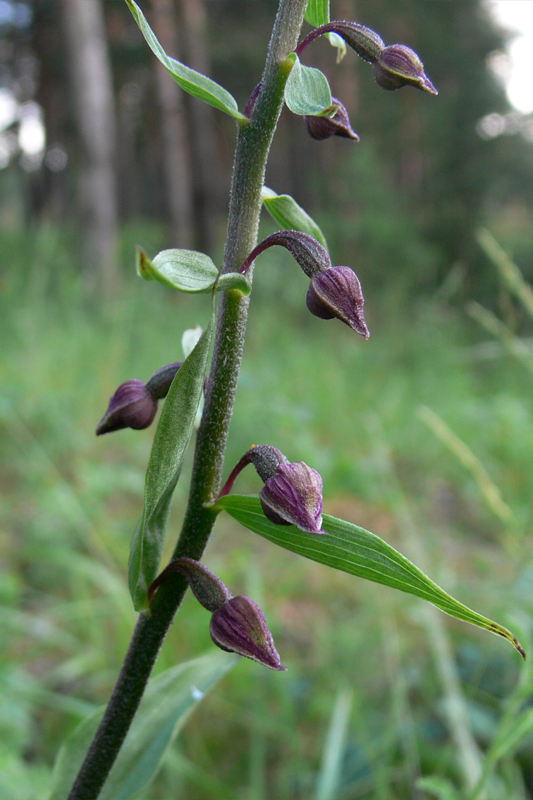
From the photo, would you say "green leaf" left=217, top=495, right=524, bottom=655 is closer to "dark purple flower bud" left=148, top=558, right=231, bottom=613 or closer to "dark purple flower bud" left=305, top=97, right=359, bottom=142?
"dark purple flower bud" left=148, top=558, right=231, bottom=613

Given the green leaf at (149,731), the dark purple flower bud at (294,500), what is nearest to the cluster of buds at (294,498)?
the dark purple flower bud at (294,500)

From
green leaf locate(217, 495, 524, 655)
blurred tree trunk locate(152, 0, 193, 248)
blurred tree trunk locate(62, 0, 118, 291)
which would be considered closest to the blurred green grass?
green leaf locate(217, 495, 524, 655)

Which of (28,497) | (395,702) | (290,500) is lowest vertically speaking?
(28,497)

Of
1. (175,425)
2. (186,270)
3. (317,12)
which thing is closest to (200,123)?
(317,12)

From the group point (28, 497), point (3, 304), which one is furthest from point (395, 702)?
point (3, 304)

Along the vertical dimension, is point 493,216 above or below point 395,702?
above

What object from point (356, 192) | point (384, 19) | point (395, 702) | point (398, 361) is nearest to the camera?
point (395, 702)

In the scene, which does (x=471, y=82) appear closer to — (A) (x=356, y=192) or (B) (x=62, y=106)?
(A) (x=356, y=192)
